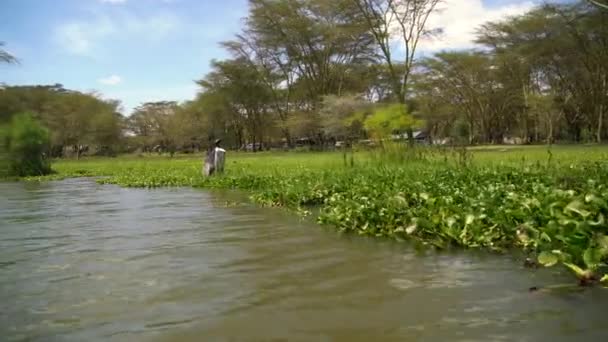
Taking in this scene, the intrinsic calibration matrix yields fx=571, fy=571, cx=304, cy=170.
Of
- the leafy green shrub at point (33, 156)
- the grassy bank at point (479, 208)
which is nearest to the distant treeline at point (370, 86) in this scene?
the leafy green shrub at point (33, 156)

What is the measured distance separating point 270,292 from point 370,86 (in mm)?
56571

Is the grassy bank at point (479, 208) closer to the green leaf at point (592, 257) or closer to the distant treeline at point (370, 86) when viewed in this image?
the green leaf at point (592, 257)

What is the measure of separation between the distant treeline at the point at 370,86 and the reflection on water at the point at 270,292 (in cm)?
2777

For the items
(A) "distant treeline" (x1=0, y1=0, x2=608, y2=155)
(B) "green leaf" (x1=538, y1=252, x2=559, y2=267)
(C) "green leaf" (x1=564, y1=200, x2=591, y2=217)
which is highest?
(A) "distant treeline" (x1=0, y1=0, x2=608, y2=155)

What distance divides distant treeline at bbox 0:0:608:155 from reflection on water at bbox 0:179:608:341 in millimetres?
27770

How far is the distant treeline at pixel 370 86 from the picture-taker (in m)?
43.0

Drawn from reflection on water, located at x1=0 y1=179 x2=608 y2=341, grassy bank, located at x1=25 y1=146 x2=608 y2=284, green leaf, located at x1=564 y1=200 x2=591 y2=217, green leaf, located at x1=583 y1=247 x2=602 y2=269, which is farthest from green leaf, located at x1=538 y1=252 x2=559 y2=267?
green leaf, located at x1=564 y1=200 x2=591 y2=217

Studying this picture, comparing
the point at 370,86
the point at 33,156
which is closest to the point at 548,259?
the point at 33,156

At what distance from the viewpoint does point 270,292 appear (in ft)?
16.6

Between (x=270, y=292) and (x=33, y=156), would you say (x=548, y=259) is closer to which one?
(x=270, y=292)

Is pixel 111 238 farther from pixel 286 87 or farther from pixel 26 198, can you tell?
pixel 286 87

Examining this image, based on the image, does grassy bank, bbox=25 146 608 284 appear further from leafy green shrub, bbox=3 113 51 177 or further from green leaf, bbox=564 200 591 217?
leafy green shrub, bbox=3 113 51 177

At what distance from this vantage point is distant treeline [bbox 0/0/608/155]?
141 feet

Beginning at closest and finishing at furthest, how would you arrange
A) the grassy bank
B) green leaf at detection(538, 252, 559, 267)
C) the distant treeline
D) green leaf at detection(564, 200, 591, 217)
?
1. green leaf at detection(538, 252, 559, 267)
2. the grassy bank
3. green leaf at detection(564, 200, 591, 217)
4. the distant treeline
